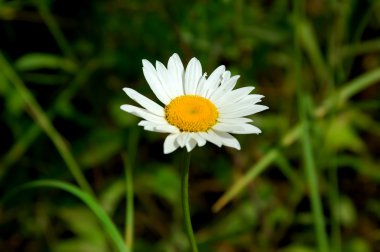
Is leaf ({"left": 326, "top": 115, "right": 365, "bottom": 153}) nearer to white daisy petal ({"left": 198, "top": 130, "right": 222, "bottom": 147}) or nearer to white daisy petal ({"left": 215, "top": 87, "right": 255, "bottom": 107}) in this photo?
white daisy petal ({"left": 215, "top": 87, "right": 255, "bottom": 107})

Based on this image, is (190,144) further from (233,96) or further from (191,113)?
(233,96)

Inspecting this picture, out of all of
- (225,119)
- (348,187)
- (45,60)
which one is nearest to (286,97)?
(348,187)

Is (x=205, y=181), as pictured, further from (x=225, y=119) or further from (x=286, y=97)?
(x=225, y=119)

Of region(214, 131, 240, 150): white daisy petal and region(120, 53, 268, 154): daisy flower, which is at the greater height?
region(120, 53, 268, 154): daisy flower

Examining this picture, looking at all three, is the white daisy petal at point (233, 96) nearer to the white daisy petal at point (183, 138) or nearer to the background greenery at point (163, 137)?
the white daisy petal at point (183, 138)

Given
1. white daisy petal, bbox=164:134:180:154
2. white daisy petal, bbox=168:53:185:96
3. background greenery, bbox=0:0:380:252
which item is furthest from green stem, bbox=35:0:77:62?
white daisy petal, bbox=164:134:180:154

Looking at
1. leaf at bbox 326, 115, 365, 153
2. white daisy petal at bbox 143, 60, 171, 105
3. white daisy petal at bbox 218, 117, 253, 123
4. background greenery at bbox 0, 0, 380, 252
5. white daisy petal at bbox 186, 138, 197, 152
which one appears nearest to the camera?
white daisy petal at bbox 186, 138, 197, 152
